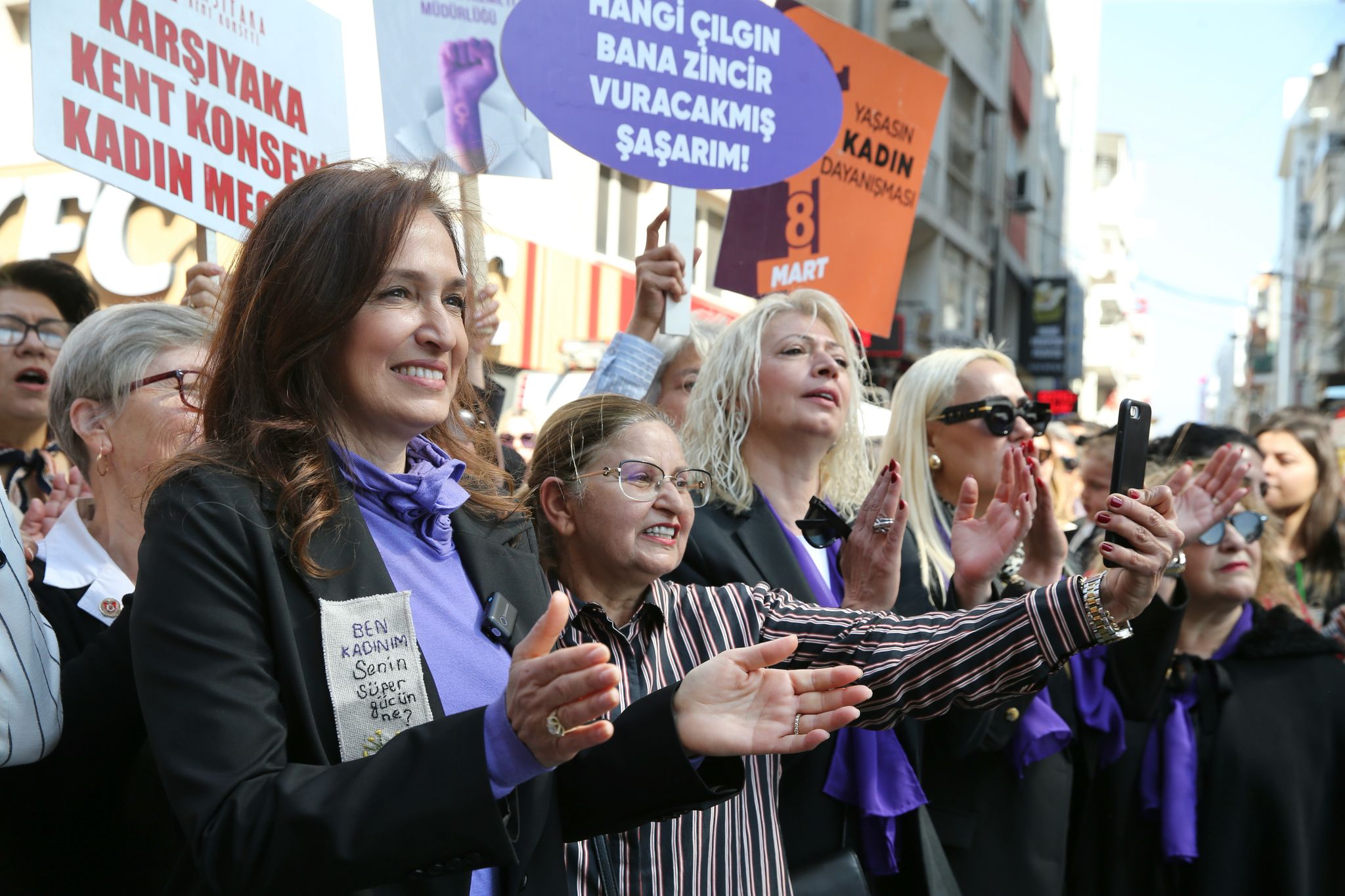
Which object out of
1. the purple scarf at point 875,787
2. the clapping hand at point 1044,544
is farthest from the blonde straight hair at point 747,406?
the purple scarf at point 875,787

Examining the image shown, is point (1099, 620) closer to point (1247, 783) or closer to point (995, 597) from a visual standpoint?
point (995, 597)

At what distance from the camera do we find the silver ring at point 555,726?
140cm

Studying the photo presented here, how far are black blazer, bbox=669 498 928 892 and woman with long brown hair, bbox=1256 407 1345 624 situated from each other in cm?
320

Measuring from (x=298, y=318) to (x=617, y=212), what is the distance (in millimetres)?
12291

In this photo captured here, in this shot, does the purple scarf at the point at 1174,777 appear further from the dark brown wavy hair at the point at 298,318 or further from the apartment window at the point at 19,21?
the apartment window at the point at 19,21

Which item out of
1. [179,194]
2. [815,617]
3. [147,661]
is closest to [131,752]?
[147,661]

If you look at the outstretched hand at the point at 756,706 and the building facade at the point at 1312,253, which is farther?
the building facade at the point at 1312,253

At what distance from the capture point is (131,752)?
2037 millimetres

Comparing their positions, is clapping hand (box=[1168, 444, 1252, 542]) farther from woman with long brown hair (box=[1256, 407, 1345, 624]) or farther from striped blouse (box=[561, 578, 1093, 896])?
woman with long brown hair (box=[1256, 407, 1345, 624])

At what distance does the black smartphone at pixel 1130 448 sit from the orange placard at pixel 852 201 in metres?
2.11

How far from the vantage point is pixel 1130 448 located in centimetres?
225

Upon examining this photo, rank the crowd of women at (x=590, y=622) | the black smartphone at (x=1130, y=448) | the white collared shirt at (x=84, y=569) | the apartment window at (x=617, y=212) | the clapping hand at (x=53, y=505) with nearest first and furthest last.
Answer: the crowd of women at (x=590, y=622)
the black smartphone at (x=1130, y=448)
the white collared shirt at (x=84, y=569)
the clapping hand at (x=53, y=505)
the apartment window at (x=617, y=212)

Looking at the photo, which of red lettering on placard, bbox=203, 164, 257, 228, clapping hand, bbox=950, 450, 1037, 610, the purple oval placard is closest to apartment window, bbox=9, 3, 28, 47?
red lettering on placard, bbox=203, 164, 257, 228

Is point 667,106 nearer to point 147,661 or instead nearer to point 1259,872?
point 147,661
